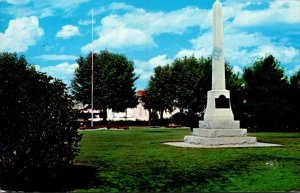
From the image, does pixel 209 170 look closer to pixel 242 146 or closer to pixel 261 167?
pixel 261 167

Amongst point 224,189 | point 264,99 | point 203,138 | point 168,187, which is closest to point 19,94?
point 168,187

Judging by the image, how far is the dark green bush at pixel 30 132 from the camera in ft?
33.2

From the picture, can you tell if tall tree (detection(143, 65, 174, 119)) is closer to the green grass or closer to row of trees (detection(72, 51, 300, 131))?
row of trees (detection(72, 51, 300, 131))

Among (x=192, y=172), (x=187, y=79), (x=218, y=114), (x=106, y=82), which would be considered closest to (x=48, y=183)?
(x=192, y=172)

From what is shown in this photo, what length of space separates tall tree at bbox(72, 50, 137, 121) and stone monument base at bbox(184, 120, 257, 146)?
40416 mm

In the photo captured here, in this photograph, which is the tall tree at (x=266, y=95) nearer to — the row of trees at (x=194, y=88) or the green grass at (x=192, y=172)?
the row of trees at (x=194, y=88)

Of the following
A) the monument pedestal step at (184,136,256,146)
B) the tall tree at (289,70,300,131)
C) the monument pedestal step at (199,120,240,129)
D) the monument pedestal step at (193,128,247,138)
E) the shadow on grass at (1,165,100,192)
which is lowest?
the shadow on grass at (1,165,100,192)

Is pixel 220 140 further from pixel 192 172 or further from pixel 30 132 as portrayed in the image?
pixel 30 132

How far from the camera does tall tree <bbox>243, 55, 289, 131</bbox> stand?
1757 inches

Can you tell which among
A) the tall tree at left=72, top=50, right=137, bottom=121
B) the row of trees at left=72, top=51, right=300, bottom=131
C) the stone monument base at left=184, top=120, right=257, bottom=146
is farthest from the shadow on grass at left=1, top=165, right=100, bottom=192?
the tall tree at left=72, top=50, right=137, bottom=121

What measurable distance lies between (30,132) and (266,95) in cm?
3862

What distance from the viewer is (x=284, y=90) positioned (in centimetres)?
4509

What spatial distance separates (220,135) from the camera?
22531 mm

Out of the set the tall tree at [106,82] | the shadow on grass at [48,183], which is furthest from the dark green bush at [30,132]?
the tall tree at [106,82]
